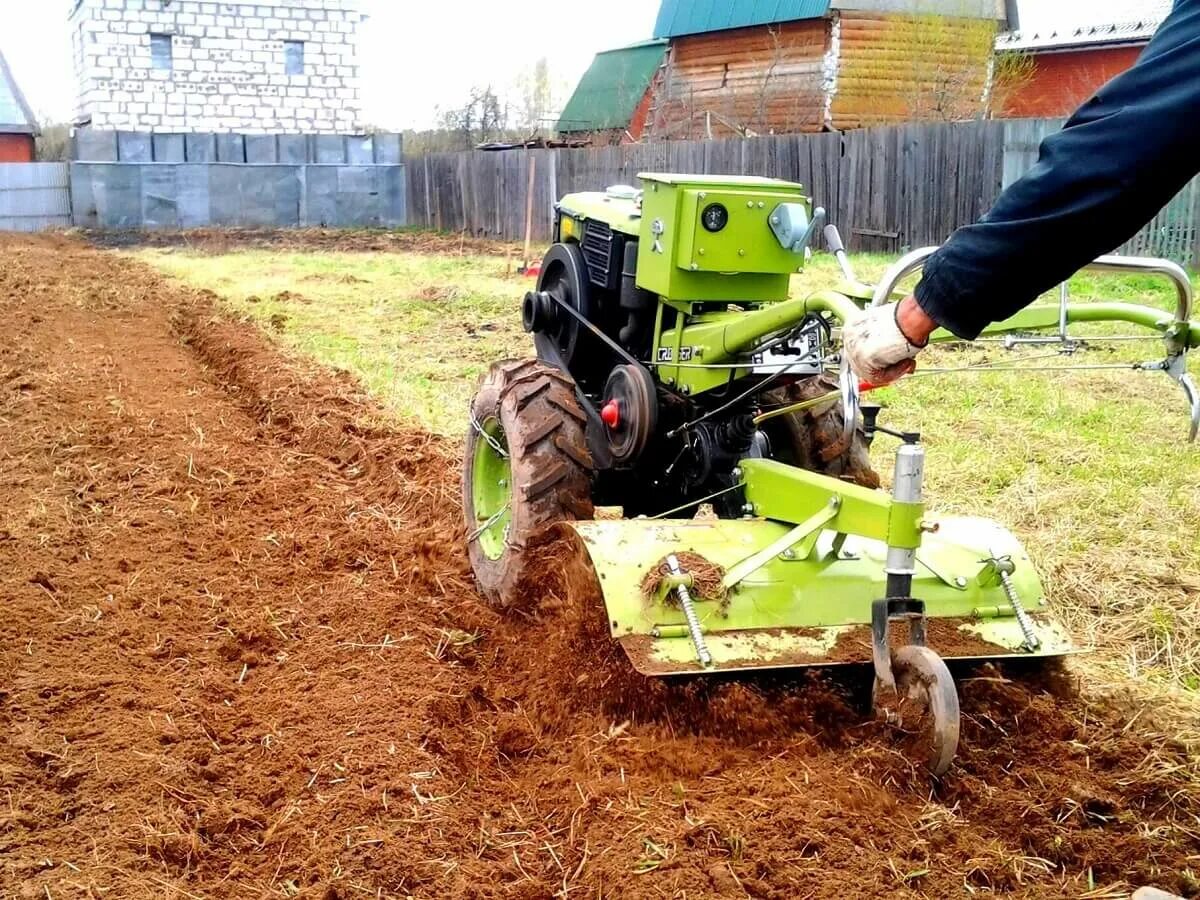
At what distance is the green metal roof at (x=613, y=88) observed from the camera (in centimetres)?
3441

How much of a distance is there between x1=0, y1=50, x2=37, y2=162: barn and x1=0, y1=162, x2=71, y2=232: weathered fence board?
28.1 feet

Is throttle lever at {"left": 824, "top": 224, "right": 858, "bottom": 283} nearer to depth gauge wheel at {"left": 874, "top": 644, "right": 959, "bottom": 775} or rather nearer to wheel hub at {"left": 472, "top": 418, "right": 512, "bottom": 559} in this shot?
depth gauge wheel at {"left": 874, "top": 644, "right": 959, "bottom": 775}

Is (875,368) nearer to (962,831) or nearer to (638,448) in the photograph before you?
(962,831)

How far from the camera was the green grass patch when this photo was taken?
213 inches

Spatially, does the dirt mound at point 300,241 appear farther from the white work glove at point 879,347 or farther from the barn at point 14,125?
the white work glove at point 879,347

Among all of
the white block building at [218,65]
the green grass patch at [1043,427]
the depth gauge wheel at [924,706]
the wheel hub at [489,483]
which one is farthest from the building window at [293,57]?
the depth gauge wheel at [924,706]

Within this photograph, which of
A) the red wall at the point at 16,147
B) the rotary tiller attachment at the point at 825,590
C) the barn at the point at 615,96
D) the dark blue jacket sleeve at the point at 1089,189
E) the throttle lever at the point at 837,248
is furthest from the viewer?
the red wall at the point at 16,147

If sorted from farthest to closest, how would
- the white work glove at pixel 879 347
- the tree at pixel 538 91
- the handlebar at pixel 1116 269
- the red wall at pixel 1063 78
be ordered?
the tree at pixel 538 91
the red wall at pixel 1063 78
the handlebar at pixel 1116 269
the white work glove at pixel 879 347

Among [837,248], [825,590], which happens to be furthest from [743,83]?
[825,590]

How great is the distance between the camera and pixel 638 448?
15.3 ft

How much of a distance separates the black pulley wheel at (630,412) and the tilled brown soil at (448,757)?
0.48 meters

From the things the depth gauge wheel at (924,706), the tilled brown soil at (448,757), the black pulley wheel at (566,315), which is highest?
the black pulley wheel at (566,315)

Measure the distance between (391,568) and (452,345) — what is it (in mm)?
6490

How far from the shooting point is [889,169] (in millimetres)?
19594
